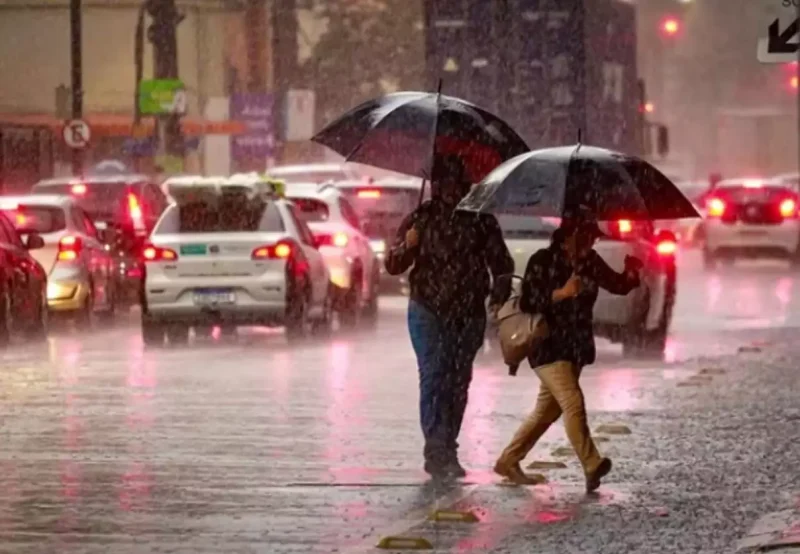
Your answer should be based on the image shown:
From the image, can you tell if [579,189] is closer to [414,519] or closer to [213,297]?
[414,519]

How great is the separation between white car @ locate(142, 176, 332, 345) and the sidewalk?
20.7 ft

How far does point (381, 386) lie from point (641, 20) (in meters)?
84.3

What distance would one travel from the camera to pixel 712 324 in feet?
92.3

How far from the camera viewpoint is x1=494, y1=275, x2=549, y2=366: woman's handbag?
42.0 feet

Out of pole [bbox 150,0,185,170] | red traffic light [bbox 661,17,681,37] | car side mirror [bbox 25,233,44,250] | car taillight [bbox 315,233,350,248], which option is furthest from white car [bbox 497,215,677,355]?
red traffic light [bbox 661,17,681,37]

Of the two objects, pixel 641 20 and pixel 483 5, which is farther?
pixel 641 20

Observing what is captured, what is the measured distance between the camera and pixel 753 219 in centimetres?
4369

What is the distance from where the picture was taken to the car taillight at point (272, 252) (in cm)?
2491

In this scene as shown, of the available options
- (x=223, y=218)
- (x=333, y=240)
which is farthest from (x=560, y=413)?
(x=333, y=240)

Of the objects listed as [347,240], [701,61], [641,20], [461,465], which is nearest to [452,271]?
[461,465]

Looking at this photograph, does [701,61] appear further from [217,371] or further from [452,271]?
[452,271]

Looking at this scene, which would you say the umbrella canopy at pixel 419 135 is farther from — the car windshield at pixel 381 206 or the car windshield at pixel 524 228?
the car windshield at pixel 381 206

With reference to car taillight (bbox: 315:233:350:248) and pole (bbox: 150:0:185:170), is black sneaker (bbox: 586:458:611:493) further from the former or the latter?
pole (bbox: 150:0:185:170)

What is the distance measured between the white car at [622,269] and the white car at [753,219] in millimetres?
19451
